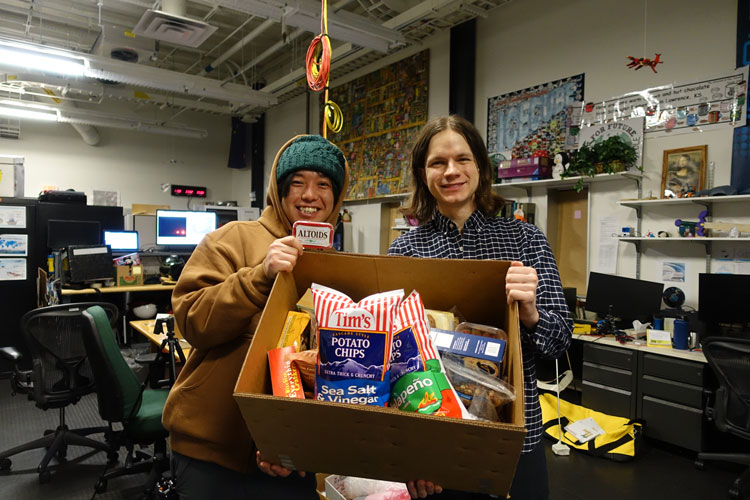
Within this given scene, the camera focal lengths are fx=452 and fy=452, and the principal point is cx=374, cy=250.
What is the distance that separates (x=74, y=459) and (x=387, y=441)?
328 centimetres

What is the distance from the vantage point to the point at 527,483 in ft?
3.47

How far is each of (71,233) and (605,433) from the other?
527 centimetres

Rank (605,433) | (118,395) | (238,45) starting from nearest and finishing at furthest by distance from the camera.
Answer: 1. (118,395)
2. (605,433)
3. (238,45)

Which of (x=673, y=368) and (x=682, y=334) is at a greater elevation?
(x=682, y=334)

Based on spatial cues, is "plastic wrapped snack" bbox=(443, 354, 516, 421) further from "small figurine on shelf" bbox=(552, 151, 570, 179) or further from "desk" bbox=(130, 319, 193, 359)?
"small figurine on shelf" bbox=(552, 151, 570, 179)

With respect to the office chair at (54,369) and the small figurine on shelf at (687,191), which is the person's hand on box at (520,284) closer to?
the office chair at (54,369)

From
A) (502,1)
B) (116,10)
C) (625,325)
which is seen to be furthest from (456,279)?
(116,10)

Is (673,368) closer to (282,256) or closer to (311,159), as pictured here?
(311,159)

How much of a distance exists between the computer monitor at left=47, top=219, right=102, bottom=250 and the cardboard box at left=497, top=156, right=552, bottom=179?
14.5 feet

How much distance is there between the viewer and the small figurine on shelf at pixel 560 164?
4172 millimetres

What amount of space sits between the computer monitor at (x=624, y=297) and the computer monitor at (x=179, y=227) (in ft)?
13.2

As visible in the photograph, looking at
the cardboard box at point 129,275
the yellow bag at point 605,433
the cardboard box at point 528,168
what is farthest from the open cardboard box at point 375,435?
the cardboard box at point 129,275

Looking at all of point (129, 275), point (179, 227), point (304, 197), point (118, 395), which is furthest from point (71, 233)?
point (304, 197)

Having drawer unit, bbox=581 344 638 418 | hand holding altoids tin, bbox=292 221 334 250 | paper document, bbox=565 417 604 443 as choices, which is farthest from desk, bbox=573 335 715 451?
hand holding altoids tin, bbox=292 221 334 250
